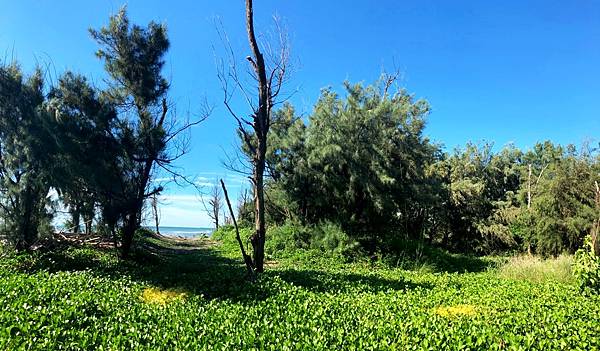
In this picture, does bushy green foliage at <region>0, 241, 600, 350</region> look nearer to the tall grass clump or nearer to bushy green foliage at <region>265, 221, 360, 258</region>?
the tall grass clump

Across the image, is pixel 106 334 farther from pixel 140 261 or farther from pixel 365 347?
pixel 140 261

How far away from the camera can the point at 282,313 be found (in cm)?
589

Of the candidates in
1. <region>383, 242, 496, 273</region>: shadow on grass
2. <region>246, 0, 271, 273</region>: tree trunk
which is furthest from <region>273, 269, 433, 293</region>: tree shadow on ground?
<region>383, 242, 496, 273</region>: shadow on grass

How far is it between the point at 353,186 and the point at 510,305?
34.6ft

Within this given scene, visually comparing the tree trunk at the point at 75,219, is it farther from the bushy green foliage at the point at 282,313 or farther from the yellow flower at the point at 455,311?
the yellow flower at the point at 455,311

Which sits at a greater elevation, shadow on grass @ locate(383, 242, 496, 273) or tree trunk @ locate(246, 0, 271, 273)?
tree trunk @ locate(246, 0, 271, 273)

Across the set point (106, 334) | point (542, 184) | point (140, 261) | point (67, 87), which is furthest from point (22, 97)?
point (542, 184)

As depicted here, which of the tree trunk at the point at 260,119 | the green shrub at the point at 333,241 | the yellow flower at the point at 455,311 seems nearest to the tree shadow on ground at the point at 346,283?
the tree trunk at the point at 260,119

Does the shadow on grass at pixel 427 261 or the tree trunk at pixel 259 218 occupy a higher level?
the tree trunk at pixel 259 218

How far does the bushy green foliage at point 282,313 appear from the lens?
4.43 m

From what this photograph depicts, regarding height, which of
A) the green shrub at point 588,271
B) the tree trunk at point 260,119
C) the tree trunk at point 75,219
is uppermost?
the tree trunk at point 260,119

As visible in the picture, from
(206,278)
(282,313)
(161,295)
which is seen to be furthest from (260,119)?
(282,313)

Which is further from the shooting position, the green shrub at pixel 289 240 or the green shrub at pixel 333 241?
the green shrub at pixel 289 240

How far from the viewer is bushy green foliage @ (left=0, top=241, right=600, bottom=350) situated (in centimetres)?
443
